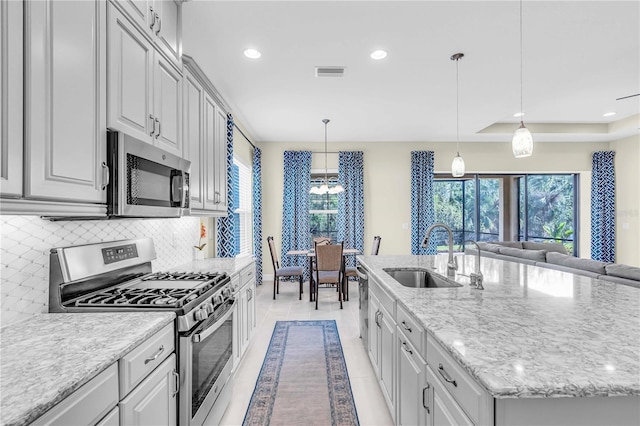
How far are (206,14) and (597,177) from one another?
7629 mm

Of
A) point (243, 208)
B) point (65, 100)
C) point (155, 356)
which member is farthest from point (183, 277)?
point (243, 208)

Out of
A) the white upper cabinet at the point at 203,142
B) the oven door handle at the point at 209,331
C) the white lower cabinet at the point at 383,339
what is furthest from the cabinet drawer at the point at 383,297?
the white upper cabinet at the point at 203,142

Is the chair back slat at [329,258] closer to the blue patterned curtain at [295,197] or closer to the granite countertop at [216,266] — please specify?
the granite countertop at [216,266]

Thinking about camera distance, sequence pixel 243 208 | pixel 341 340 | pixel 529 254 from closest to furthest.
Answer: pixel 341 340
pixel 529 254
pixel 243 208

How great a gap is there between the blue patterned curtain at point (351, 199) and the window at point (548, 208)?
3400 mm

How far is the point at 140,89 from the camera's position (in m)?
1.62

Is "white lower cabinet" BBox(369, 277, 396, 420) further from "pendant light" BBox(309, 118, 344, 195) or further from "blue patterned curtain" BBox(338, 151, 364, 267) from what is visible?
"blue patterned curtain" BBox(338, 151, 364, 267)

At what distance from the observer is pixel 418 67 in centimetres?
319

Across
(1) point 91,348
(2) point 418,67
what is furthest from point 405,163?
(1) point 91,348

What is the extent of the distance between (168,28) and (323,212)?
4.77 meters

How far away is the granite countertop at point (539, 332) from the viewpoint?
2.74ft

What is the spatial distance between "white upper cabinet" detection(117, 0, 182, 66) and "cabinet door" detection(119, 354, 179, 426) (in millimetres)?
1662

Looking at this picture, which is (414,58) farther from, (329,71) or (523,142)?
(523,142)

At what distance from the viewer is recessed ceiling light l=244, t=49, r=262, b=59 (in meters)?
2.83
